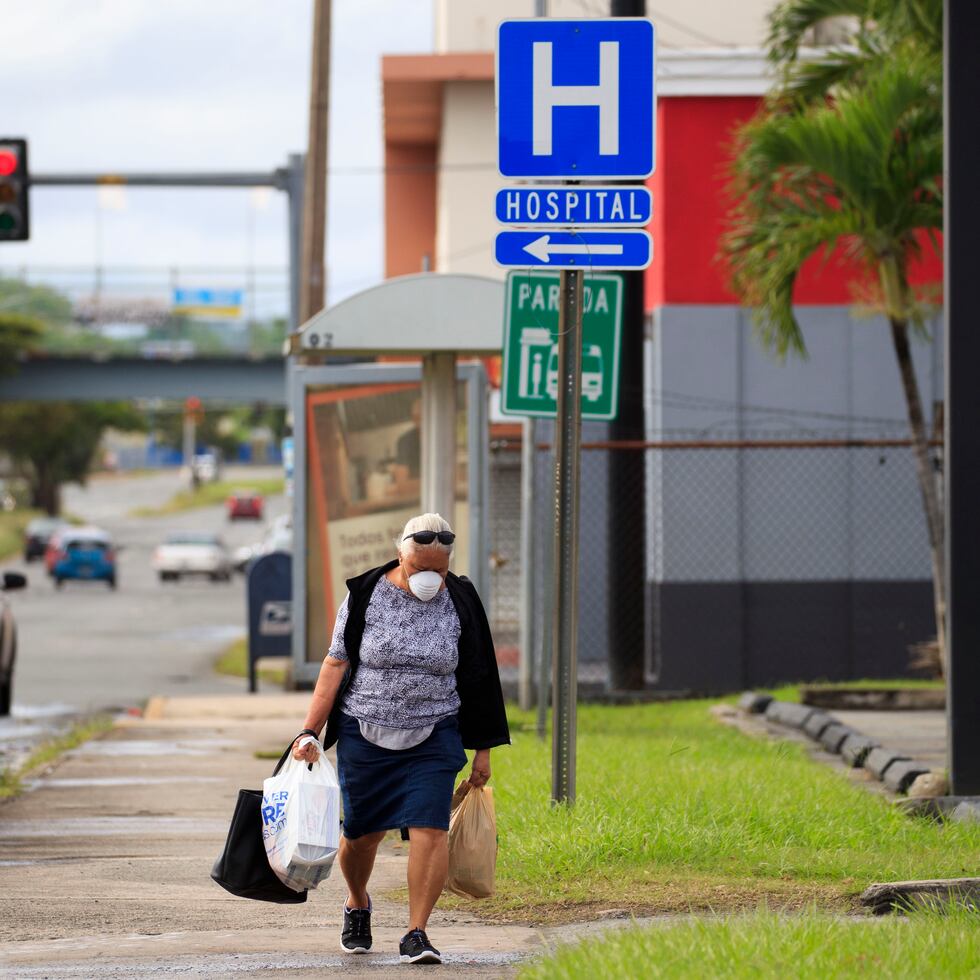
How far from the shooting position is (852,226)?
13719mm

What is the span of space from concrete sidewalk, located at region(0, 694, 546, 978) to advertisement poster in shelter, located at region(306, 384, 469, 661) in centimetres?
196

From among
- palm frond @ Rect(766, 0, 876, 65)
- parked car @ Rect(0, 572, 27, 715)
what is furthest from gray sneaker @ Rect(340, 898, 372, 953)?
parked car @ Rect(0, 572, 27, 715)

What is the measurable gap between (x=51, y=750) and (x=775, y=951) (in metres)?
9.04

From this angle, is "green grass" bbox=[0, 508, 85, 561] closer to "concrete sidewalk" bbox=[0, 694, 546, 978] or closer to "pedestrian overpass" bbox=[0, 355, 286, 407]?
"pedestrian overpass" bbox=[0, 355, 286, 407]

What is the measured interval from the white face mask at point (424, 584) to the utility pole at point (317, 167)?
14117 mm

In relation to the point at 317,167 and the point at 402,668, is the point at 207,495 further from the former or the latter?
the point at 402,668

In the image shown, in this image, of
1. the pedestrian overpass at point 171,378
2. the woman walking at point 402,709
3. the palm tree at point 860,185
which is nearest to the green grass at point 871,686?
the palm tree at point 860,185

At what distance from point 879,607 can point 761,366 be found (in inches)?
98.8

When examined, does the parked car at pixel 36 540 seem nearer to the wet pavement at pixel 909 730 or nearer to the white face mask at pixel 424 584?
the wet pavement at pixel 909 730

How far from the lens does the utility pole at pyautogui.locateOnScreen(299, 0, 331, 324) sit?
2002 centimetres

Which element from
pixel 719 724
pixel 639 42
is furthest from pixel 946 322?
pixel 719 724

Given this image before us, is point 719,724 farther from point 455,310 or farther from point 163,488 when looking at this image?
point 163,488

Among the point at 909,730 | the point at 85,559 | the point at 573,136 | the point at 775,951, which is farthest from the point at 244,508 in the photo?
the point at 775,951

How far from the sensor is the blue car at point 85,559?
1801 inches
